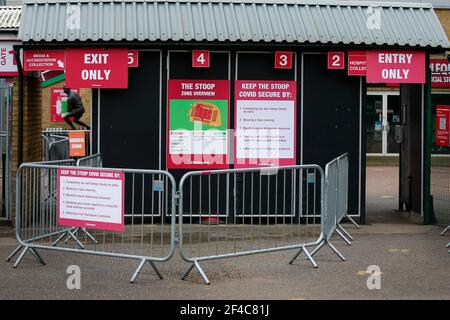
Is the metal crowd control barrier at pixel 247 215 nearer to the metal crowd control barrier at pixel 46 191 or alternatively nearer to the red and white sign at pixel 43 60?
the metal crowd control barrier at pixel 46 191

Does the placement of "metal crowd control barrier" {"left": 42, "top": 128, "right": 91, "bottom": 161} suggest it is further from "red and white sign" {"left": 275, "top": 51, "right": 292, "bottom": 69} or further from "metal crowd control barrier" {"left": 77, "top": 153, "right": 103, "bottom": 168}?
"red and white sign" {"left": 275, "top": 51, "right": 292, "bottom": 69}

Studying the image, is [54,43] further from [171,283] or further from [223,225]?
[171,283]

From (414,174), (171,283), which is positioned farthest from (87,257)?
(414,174)

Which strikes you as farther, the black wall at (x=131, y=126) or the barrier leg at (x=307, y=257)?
the black wall at (x=131, y=126)

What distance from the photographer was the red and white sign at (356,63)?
1464 centimetres

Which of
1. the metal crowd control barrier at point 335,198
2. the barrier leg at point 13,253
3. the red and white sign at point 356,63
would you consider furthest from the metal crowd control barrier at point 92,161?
the red and white sign at point 356,63

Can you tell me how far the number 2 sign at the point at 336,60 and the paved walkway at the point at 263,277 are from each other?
3.17m

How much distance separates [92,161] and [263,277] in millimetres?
4337

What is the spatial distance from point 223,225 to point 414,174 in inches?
160

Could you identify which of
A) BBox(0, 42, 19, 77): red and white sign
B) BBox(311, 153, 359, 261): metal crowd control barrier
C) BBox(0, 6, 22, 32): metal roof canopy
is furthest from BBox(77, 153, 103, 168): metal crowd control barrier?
BBox(311, 153, 359, 261): metal crowd control barrier

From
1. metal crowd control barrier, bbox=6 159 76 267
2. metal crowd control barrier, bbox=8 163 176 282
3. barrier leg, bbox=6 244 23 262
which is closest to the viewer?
metal crowd control barrier, bbox=8 163 176 282

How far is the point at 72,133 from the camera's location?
51.3 feet

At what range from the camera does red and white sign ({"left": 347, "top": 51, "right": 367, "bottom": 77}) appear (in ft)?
48.0

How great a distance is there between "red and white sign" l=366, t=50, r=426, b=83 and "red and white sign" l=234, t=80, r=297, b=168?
1.36m
